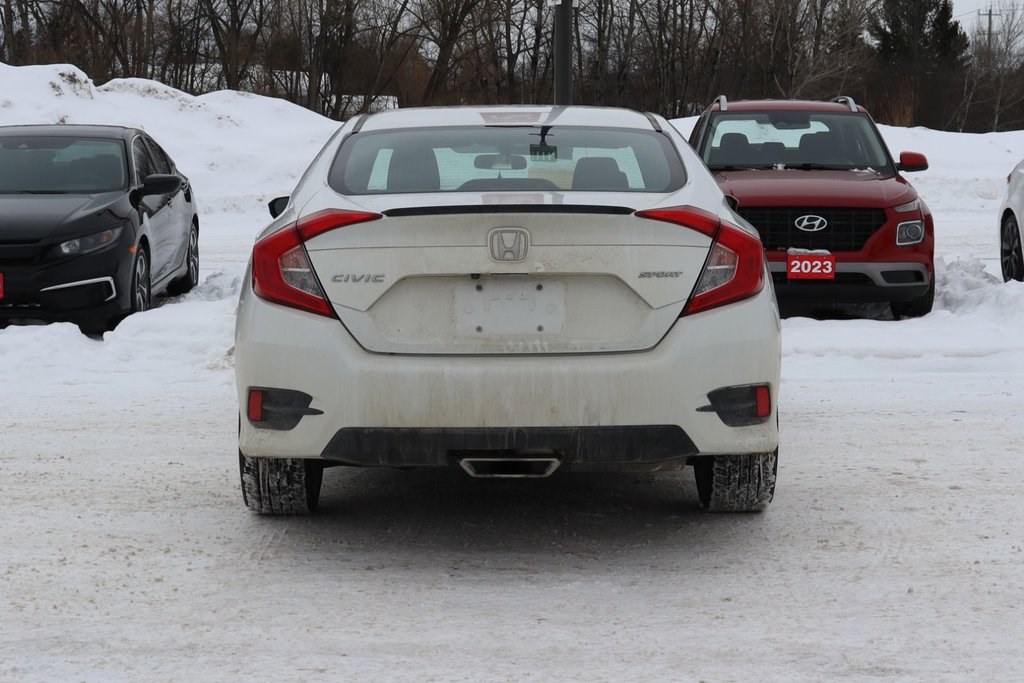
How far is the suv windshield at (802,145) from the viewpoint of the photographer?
11.4 metres

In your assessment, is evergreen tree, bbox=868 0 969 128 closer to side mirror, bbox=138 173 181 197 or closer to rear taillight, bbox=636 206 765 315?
side mirror, bbox=138 173 181 197

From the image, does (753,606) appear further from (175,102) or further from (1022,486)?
(175,102)

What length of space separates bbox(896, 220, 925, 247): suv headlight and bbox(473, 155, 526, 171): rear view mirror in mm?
5706

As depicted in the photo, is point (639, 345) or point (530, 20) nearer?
point (639, 345)

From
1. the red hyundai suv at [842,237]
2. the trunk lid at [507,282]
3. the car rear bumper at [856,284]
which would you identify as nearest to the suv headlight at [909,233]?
the red hyundai suv at [842,237]

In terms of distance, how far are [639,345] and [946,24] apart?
64.2m

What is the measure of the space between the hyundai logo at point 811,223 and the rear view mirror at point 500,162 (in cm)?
538

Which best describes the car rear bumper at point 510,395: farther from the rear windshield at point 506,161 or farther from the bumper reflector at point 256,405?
the rear windshield at point 506,161

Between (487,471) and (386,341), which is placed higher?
(386,341)

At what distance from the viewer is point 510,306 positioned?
436cm

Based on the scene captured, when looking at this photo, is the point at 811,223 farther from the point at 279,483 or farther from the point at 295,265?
the point at 295,265

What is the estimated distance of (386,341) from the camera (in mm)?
4375

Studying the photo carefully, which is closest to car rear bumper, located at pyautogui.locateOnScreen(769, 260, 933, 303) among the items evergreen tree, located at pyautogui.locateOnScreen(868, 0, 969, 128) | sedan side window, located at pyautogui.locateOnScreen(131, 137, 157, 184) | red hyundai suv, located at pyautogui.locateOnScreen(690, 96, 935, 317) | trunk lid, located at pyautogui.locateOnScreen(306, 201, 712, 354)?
red hyundai suv, located at pyautogui.locateOnScreen(690, 96, 935, 317)

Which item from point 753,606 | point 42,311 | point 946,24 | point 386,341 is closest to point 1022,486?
point 753,606
